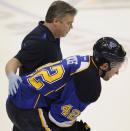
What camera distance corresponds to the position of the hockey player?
1.62 meters

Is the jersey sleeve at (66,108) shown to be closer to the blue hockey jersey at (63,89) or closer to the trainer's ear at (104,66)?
the blue hockey jersey at (63,89)

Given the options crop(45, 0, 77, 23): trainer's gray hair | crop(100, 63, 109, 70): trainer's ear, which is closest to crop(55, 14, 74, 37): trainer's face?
crop(45, 0, 77, 23): trainer's gray hair

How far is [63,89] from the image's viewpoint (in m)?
1.68

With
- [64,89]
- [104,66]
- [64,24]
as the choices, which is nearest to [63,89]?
[64,89]

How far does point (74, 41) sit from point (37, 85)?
3175 millimetres

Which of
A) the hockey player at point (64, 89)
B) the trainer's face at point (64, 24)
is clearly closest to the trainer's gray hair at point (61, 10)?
the trainer's face at point (64, 24)

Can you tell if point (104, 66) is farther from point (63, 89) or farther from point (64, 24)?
point (64, 24)

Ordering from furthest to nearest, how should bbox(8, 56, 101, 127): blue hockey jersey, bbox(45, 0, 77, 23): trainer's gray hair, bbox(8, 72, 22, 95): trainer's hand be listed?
1. bbox(45, 0, 77, 23): trainer's gray hair
2. bbox(8, 72, 22, 95): trainer's hand
3. bbox(8, 56, 101, 127): blue hockey jersey

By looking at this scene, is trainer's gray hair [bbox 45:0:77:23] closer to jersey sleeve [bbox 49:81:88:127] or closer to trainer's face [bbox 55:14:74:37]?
trainer's face [bbox 55:14:74:37]

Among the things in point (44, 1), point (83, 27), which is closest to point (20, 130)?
point (83, 27)

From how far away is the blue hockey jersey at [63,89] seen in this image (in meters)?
1.61

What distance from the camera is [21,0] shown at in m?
7.09

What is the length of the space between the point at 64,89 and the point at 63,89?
0.12 ft

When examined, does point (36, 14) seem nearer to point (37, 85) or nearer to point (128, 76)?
point (128, 76)
